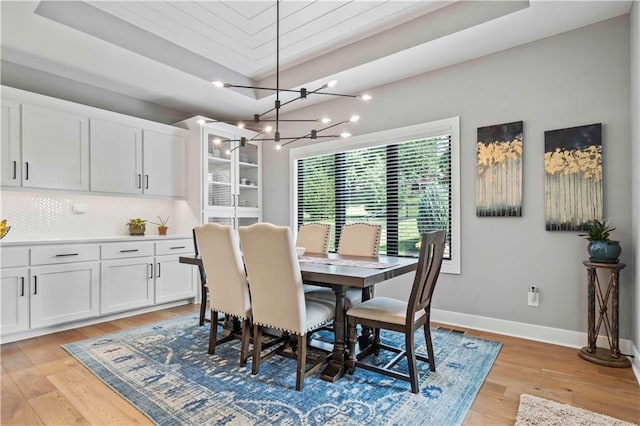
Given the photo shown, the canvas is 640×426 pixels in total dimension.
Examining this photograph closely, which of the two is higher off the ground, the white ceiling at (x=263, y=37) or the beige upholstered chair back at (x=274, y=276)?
the white ceiling at (x=263, y=37)

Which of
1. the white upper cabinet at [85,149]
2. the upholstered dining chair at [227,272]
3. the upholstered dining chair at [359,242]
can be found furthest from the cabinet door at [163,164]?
the upholstered dining chair at [359,242]

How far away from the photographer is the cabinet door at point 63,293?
3.10 metres

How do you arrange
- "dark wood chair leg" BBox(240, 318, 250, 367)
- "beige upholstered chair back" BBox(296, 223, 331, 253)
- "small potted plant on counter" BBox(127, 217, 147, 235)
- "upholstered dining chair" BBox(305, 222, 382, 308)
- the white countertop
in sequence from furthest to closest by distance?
"small potted plant on counter" BBox(127, 217, 147, 235)
"beige upholstered chair back" BBox(296, 223, 331, 253)
"upholstered dining chair" BBox(305, 222, 382, 308)
the white countertop
"dark wood chair leg" BBox(240, 318, 250, 367)

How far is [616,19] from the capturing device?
2.66 meters

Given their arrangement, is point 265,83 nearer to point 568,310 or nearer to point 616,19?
point 616,19

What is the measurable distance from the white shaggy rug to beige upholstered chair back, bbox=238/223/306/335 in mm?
1279

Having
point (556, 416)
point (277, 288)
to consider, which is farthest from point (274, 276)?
point (556, 416)

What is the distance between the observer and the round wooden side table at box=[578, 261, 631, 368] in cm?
242

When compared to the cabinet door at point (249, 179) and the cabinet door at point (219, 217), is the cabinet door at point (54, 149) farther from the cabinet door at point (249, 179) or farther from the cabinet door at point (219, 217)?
the cabinet door at point (249, 179)

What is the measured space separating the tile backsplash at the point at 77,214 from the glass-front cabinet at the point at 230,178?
42 cm

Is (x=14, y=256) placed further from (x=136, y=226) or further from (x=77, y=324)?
(x=136, y=226)

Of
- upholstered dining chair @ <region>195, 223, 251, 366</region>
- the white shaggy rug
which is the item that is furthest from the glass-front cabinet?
the white shaggy rug

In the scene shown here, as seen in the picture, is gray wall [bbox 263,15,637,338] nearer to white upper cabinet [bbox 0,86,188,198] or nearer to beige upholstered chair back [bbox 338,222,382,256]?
beige upholstered chair back [bbox 338,222,382,256]

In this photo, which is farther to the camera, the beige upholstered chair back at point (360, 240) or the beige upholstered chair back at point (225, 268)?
the beige upholstered chair back at point (360, 240)
